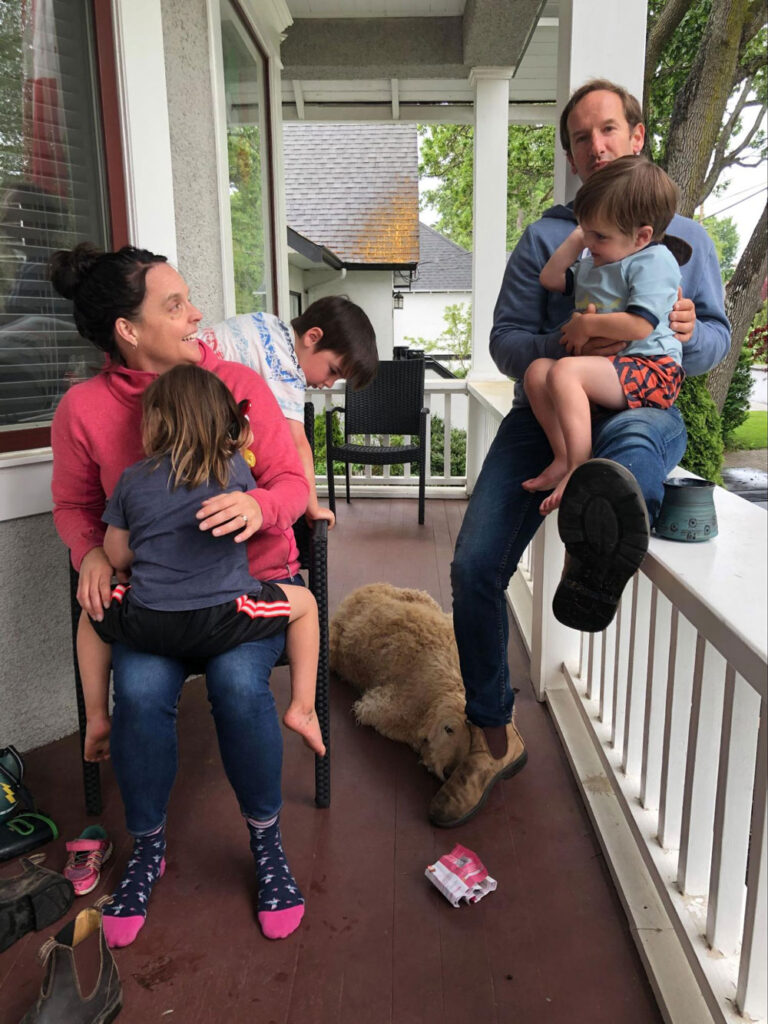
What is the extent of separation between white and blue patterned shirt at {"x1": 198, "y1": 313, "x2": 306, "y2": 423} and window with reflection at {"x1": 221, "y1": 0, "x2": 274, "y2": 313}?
1.35m

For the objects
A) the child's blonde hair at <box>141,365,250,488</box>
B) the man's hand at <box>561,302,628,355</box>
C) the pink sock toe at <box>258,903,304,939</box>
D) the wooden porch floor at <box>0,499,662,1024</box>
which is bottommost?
the wooden porch floor at <box>0,499,662,1024</box>

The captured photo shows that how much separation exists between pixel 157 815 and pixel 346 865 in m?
0.45

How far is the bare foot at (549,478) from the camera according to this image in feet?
5.10

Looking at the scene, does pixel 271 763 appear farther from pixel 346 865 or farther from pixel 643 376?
pixel 643 376

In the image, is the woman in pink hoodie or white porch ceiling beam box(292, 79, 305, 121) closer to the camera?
the woman in pink hoodie

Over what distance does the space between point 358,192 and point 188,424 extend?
12.1m

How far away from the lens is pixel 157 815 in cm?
155

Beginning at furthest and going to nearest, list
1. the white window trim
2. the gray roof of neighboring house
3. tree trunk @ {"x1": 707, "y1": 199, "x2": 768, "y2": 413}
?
the gray roof of neighboring house, tree trunk @ {"x1": 707, "y1": 199, "x2": 768, "y2": 413}, the white window trim

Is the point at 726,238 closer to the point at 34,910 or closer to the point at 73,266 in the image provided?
the point at 73,266

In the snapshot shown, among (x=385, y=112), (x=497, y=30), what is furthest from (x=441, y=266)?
(x=497, y=30)

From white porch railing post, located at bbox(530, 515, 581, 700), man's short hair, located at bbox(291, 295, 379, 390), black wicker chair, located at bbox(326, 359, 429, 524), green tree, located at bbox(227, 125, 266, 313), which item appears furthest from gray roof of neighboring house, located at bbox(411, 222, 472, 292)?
man's short hair, located at bbox(291, 295, 379, 390)

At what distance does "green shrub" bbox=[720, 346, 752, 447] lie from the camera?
8.41m

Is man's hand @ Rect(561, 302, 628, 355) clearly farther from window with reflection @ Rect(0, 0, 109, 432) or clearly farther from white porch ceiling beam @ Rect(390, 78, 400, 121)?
white porch ceiling beam @ Rect(390, 78, 400, 121)

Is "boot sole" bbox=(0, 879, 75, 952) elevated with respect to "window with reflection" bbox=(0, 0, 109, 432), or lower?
lower
